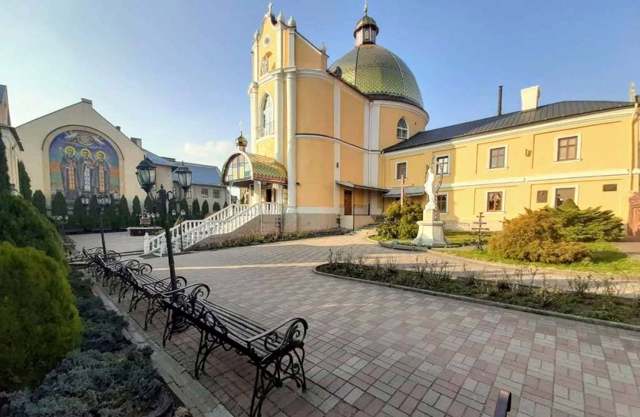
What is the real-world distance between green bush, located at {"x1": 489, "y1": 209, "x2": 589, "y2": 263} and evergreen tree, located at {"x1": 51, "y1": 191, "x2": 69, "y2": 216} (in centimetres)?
3250

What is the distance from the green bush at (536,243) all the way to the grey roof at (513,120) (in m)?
11.5

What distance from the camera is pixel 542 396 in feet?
8.10

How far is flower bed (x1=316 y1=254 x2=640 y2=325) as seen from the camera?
4250 millimetres

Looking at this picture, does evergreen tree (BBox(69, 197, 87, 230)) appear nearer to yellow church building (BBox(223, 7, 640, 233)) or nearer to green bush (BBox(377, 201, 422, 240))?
yellow church building (BBox(223, 7, 640, 233))

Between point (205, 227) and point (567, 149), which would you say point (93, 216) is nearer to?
point (205, 227)

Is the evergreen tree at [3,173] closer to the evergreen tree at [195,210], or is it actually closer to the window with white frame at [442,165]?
the window with white frame at [442,165]

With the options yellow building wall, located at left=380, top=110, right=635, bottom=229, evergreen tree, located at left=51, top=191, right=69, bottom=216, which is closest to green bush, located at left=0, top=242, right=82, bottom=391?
yellow building wall, located at left=380, top=110, right=635, bottom=229

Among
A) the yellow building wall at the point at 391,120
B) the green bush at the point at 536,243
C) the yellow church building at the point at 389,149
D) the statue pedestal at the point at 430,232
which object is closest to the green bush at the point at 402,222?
the statue pedestal at the point at 430,232

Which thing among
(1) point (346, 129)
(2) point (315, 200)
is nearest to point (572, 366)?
(2) point (315, 200)

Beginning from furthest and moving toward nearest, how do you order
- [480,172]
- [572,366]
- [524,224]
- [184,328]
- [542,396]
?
[480,172] → [524,224] → [184,328] → [572,366] → [542,396]

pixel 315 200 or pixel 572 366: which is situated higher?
pixel 315 200

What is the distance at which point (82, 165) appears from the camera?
83.1 ft

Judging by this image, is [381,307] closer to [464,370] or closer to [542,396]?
[464,370]

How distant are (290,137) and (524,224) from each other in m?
14.8
